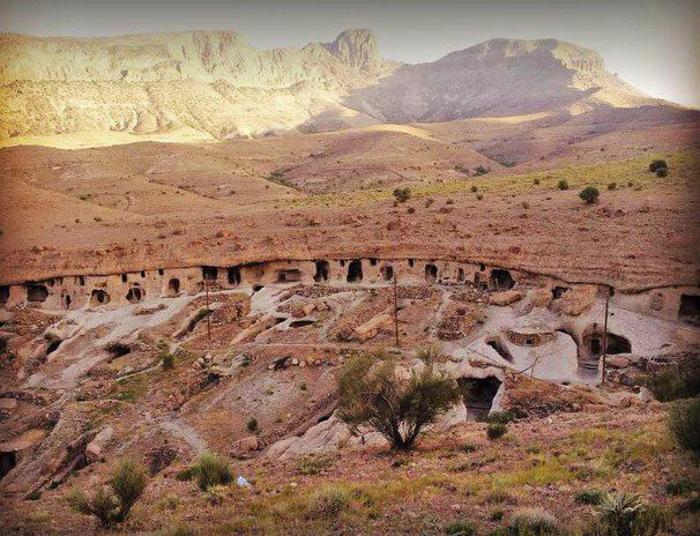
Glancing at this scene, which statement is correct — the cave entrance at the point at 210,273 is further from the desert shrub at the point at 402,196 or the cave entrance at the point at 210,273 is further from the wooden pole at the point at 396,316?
the desert shrub at the point at 402,196

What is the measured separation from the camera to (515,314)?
2695cm

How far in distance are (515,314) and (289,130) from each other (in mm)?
133186

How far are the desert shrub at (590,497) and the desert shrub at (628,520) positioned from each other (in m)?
1.27

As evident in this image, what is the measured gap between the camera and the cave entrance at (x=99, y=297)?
37.1 meters

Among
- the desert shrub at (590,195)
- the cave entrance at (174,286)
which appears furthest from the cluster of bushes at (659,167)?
the cave entrance at (174,286)

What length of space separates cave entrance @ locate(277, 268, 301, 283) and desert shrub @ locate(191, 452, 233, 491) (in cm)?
2099

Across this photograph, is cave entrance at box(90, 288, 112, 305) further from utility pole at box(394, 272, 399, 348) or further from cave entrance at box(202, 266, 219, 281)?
utility pole at box(394, 272, 399, 348)

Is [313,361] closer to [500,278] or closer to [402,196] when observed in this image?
[500,278]

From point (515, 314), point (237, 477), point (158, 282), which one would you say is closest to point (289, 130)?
point (158, 282)

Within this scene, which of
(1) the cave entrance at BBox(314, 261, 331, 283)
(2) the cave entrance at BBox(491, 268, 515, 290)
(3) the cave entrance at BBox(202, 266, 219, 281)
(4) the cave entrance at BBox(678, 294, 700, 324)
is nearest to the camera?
(4) the cave entrance at BBox(678, 294, 700, 324)

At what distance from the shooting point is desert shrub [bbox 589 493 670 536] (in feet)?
28.0

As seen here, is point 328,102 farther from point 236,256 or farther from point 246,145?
point 236,256

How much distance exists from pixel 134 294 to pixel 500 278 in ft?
74.1

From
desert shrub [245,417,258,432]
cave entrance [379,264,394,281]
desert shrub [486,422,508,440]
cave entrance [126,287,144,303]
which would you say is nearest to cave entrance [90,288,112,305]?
cave entrance [126,287,144,303]
